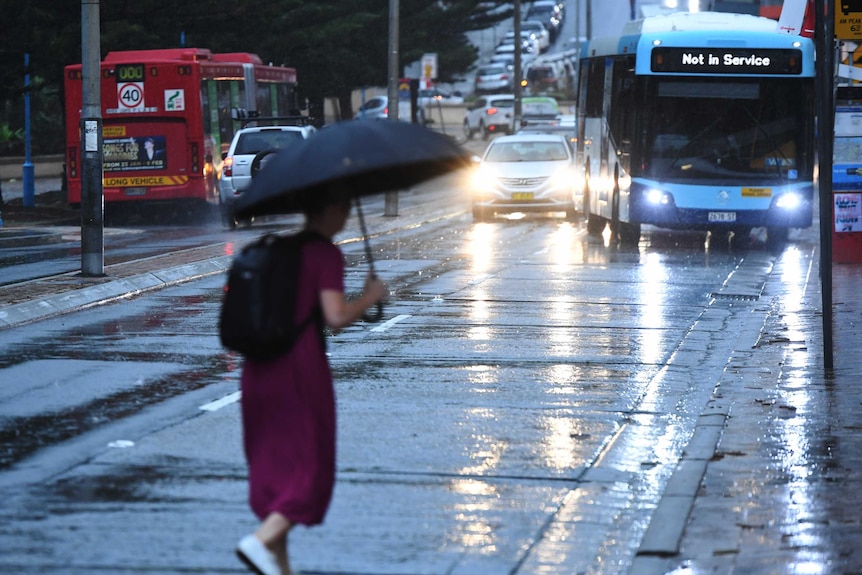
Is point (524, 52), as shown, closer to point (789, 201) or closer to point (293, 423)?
point (789, 201)

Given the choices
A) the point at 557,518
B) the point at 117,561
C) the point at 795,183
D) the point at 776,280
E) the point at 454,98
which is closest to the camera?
the point at 117,561

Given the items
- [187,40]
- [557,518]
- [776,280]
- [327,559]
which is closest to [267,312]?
[327,559]

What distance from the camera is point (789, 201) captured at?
2369 cm

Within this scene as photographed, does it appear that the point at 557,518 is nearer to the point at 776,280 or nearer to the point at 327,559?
the point at 327,559

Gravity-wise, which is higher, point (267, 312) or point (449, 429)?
point (267, 312)

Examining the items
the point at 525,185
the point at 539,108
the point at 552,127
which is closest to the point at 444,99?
the point at 539,108

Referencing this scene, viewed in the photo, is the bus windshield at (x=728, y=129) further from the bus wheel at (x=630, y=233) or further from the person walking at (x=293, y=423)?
the person walking at (x=293, y=423)

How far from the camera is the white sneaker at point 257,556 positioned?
5.48 meters

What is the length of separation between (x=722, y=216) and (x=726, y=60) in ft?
7.68

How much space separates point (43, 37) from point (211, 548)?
2672 cm

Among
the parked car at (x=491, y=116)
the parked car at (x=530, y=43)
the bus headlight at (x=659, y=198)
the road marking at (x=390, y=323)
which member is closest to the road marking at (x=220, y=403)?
the road marking at (x=390, y=323)

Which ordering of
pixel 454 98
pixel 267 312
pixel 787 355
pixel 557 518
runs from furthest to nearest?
pixel 454 98 → pixel 787 355 → pixel 557 518 → pixel 267 312

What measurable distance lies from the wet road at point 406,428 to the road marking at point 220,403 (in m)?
0.04

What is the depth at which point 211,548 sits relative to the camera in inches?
259
